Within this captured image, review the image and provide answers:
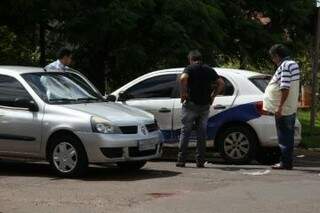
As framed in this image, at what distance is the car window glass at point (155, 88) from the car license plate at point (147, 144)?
207 cm

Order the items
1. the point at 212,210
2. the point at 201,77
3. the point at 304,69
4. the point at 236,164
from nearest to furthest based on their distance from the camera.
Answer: the point at 212,210 < the point at 201,77 < the point at 236,164 < the point at 304,69

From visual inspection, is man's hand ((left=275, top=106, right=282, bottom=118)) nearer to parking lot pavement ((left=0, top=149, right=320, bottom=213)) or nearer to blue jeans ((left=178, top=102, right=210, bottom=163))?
parking lot pavement ((left=0, top=149, right=320, bottom=213))

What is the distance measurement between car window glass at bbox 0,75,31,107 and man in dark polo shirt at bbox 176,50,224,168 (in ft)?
7.80

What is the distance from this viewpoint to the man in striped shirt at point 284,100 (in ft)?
36.9

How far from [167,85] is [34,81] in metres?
2.65

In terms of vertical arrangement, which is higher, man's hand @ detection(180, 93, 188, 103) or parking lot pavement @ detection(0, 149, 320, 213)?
man's hand @ detection(180, 93, 188, 103)

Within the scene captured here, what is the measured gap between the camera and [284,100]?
11227mm

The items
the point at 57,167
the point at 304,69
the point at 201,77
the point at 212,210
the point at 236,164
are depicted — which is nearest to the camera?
the point at 212,210

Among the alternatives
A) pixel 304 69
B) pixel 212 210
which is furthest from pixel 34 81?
pixel 304 69

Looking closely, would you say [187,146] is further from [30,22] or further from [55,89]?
[30,22]

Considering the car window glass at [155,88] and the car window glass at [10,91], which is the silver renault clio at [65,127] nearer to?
the car window glass at [10,91]

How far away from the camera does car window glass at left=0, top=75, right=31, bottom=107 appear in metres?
11.0

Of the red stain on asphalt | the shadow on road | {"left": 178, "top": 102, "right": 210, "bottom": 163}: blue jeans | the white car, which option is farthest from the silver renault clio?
the red stain on asphalt

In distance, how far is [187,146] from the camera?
465 inches
